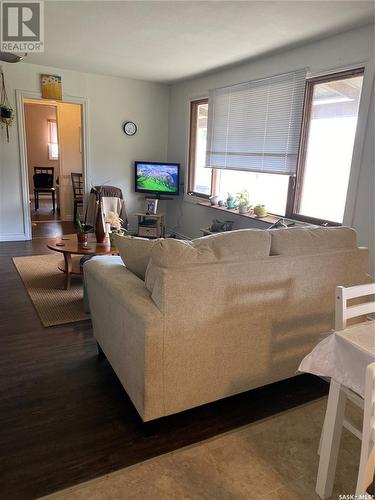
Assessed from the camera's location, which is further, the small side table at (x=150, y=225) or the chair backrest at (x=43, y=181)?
the chair backrest at (x=43, y=181)

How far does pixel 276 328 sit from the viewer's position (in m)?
2.03

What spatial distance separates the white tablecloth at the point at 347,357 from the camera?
1.24 meters

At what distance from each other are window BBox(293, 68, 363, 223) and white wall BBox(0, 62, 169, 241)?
328cm

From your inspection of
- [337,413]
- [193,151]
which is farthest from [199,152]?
[337,413]

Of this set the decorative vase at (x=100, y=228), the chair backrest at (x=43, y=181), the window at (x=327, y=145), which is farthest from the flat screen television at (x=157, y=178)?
the chair backrest at (x=43, y=181)

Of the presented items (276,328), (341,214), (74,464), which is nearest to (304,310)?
(276,328)

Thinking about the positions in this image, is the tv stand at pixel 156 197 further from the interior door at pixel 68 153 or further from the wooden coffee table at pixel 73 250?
the wooden coffee table at pixel 73 250

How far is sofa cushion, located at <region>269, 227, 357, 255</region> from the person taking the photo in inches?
79.6

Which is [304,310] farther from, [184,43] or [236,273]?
[184,43]

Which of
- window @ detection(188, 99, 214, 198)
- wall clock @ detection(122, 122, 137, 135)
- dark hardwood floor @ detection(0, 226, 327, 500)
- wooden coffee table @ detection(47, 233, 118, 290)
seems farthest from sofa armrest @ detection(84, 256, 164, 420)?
wall clock @ detection(122, 122, 137, 135)

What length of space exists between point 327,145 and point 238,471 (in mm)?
3102

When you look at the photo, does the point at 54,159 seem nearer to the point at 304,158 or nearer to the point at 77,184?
the point at 77,184

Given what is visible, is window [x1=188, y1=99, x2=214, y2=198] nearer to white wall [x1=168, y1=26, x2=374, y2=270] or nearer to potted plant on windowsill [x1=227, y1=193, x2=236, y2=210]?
white wall [x1=168, y1=26, x2=374, y2=270]

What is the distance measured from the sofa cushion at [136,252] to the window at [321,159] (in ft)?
7.41
